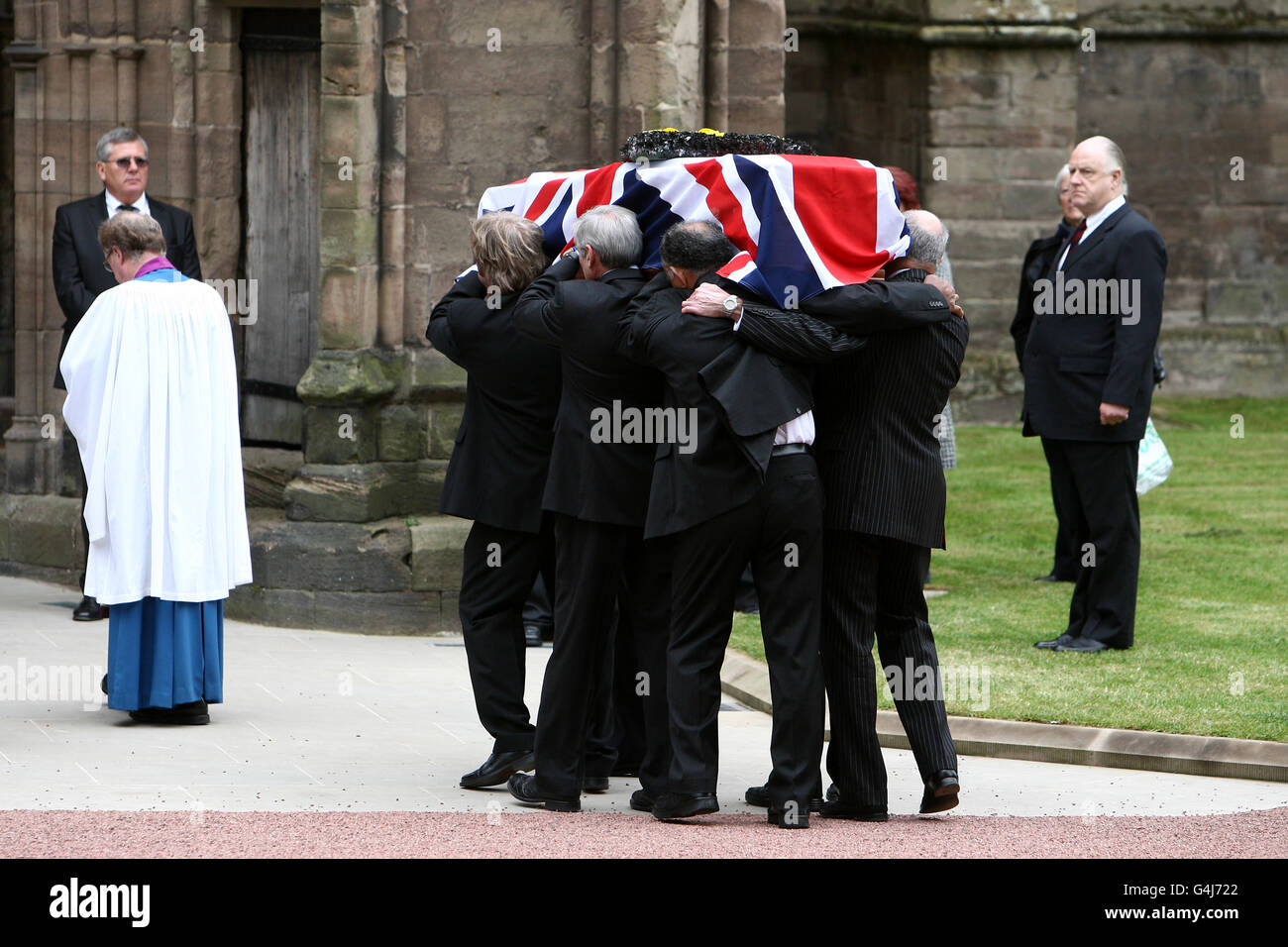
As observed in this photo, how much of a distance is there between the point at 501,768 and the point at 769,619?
1.18 metres

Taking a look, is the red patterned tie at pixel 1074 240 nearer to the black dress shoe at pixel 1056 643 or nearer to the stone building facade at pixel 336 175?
the black dress shoe at pixel 1056 643

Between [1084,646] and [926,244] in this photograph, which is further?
[1084,646]

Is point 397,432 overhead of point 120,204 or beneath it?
beneath

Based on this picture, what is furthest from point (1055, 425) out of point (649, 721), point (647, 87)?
point (649, 721)

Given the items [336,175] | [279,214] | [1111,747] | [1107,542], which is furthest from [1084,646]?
[279,214]

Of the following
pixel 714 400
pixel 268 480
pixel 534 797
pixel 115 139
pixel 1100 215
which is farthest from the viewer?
pixel 268 480

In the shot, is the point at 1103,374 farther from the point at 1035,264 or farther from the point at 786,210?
the point at 786,210

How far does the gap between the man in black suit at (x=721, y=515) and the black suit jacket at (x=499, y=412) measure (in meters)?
0.64

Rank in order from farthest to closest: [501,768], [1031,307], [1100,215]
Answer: [1031,307] < [1100,215] < [501,768]

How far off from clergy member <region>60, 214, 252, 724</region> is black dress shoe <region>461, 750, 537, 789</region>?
1521mm

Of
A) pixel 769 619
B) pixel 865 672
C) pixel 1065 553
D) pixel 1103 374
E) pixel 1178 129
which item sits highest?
pixel 1178 129

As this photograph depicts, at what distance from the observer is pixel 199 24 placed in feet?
36.9

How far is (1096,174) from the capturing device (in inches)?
374

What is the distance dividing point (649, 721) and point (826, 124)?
15637 millimetres
